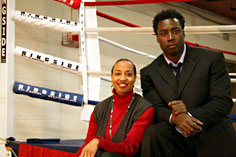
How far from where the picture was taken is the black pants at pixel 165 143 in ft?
3.97

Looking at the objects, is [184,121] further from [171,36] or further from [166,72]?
[171,36]

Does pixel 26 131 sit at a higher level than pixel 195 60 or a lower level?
lower

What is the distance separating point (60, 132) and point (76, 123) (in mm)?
224

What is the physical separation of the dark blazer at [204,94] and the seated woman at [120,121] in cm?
9

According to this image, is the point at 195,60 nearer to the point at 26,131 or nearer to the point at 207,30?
the point at 207,30

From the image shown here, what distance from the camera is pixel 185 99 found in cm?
130

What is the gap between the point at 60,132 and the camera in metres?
3.04

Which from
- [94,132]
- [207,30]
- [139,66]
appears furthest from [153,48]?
[94,132]

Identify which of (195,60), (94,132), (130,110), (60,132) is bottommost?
(60,132)

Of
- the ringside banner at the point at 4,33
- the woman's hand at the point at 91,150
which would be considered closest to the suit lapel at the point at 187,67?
the woman's hand at the point at 91,150

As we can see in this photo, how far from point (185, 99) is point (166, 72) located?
0.15m

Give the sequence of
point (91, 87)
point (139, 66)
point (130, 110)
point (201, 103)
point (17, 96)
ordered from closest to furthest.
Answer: point (201, 103) → point (130, 110) → point (91, 87) → point (17, 96) → point (139, 66)

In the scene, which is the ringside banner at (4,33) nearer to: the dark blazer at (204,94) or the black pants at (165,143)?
the dark blazer at (204,94)

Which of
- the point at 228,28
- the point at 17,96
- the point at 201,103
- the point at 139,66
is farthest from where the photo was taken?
the point at 139,66
